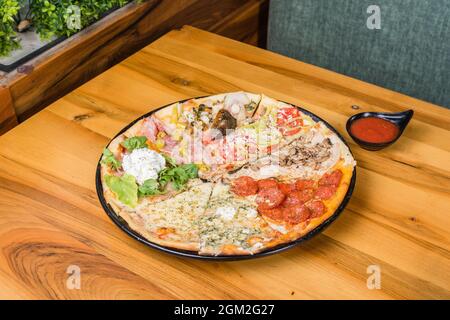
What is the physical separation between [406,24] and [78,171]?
1.38 m

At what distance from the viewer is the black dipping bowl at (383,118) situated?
5.27ft

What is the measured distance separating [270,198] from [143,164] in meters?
0.32

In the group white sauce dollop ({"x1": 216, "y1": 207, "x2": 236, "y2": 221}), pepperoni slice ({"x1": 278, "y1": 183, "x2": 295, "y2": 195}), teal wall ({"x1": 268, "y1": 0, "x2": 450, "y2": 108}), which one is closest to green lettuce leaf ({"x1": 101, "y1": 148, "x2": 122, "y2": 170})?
white sauce dollop ({"x1": 216, "y1": 207, "x2": 236, "y2": 221})

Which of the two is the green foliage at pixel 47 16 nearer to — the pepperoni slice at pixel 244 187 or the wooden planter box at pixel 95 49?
the wooden planter box at pixel 95 49

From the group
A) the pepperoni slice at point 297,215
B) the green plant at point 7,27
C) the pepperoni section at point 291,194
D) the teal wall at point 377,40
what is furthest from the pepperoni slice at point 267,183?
the teal wall at point 377,40

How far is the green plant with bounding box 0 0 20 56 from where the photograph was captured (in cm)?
173

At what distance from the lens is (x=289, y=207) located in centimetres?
139

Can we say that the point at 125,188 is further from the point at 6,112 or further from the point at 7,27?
the point at 7,27

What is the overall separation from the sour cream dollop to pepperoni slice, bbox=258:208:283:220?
0.29 metres

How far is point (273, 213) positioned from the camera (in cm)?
137

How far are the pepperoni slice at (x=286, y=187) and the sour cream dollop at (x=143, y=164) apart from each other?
299mm

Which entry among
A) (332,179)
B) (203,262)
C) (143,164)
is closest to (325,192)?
(332,179)

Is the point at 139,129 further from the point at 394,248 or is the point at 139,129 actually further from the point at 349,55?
the point at 349,55

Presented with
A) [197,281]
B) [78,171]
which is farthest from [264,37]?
[197,281]
